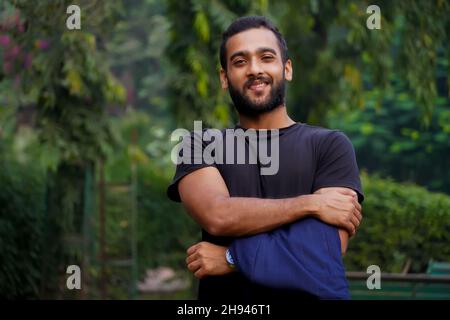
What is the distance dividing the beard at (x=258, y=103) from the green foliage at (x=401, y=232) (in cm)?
786

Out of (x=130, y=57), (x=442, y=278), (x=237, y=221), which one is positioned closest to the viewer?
(x=237, y=221)

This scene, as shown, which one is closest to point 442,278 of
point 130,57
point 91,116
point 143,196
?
point 91,116

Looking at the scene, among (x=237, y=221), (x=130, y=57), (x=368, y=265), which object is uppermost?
(x=130, y=57)

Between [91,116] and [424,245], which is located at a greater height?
[91,116]

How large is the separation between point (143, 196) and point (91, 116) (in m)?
3.20

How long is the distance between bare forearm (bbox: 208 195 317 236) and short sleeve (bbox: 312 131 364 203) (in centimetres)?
14

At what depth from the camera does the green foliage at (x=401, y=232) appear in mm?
10586

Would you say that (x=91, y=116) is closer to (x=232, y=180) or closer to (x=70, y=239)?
(x=70, y=239)

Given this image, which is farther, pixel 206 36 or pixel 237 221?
pixel 206 36

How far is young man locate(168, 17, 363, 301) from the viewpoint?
278 cm

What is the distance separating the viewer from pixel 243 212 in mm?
2906

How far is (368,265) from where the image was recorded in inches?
422

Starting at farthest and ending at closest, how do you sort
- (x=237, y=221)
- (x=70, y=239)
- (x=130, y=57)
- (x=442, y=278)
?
(x=130, y=57) → (x=70, y=239) → (x=442, y=278) → (x=237, y=221)

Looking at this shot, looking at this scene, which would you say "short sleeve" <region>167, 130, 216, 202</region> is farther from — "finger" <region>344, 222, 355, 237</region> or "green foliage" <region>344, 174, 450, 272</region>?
"green foliage" <region>344, 174, 450, 272</region>
